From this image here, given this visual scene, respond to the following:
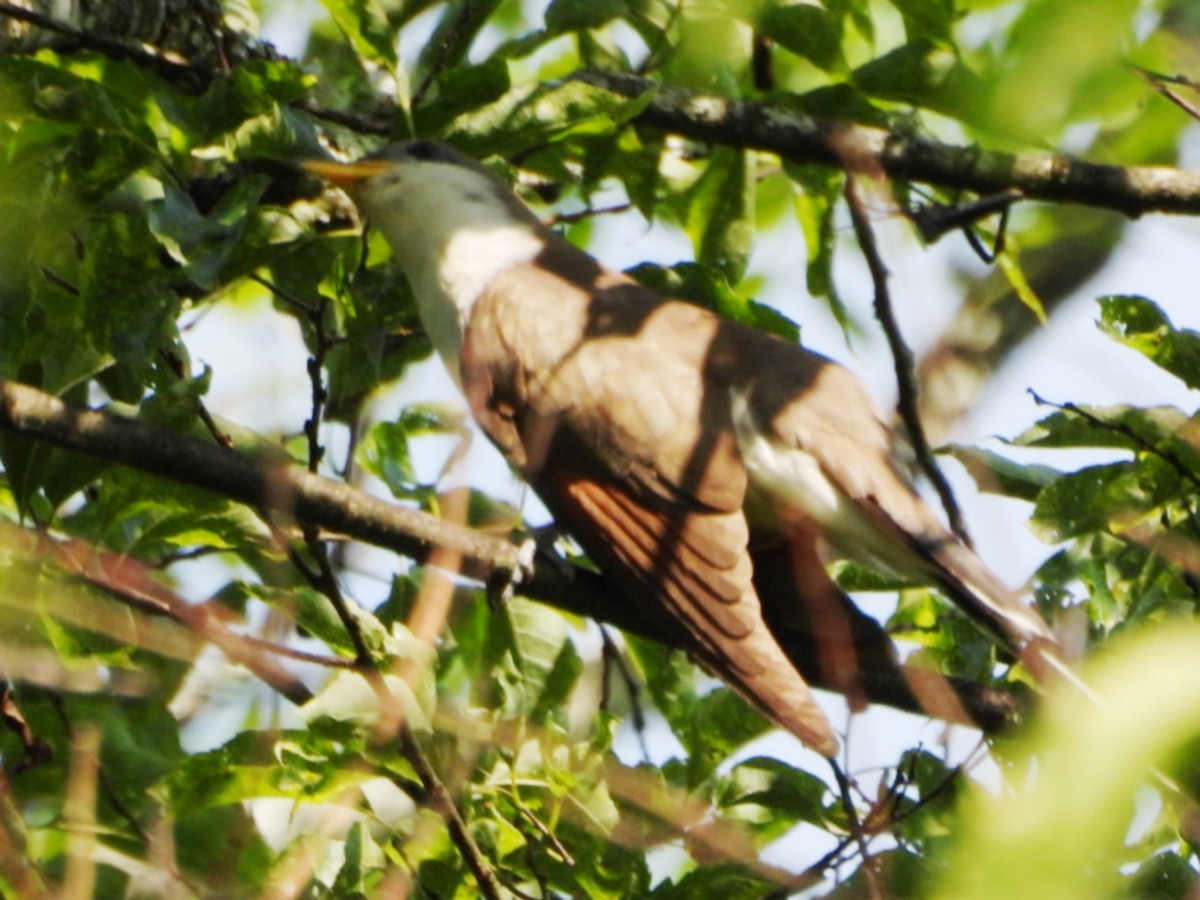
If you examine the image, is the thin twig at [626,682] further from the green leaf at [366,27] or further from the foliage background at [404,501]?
the green leaf at [366,27]

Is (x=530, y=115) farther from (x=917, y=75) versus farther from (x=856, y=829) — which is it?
(x=856, y=829)

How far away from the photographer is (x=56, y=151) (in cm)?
296

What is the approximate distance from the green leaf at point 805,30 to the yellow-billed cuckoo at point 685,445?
66cm

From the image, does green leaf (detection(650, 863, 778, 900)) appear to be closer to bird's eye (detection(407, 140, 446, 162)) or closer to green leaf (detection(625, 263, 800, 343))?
green leaf (detection(625, 263, 800, 343))

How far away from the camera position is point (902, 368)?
373 cm

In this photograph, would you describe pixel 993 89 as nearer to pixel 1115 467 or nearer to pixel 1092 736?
pixel 1092 736

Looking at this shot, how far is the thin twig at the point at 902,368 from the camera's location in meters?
3.62

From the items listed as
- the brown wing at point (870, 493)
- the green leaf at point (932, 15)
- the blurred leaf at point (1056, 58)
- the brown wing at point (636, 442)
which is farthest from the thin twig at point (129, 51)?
the blurred leaf at point (1056, 58)

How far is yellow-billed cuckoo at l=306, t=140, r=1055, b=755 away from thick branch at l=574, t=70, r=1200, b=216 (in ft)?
1.41

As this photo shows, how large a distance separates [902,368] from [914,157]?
1.73 ft

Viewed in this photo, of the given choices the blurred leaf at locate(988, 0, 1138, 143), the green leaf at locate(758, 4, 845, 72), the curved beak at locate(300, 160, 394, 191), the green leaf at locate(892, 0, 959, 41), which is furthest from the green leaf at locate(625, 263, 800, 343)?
the blurred leaf at locate(988, 0, 1138, 143)

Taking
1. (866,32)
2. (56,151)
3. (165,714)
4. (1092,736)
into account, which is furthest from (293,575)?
(1092,736)

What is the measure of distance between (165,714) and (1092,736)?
2.86 metres

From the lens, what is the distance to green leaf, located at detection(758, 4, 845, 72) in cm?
337
